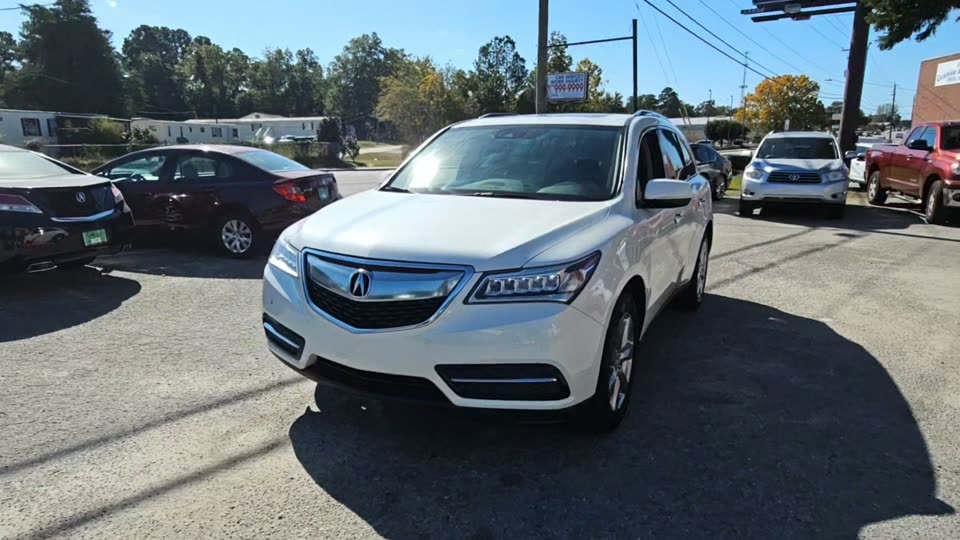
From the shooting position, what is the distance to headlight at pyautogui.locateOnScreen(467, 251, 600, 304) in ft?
9.01

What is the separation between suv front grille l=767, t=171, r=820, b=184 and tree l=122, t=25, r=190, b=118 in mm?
94898

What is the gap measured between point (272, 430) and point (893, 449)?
11.0ft

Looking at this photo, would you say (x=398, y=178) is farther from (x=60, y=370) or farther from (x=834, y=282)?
(x=834, y=282)

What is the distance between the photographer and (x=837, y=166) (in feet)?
39.7

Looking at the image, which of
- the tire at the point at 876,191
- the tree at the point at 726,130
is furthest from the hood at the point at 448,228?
the tree at the point at 726,130

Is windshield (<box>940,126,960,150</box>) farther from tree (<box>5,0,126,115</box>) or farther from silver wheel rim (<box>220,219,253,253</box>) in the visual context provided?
tree (<box>5,0,126,115</box>)

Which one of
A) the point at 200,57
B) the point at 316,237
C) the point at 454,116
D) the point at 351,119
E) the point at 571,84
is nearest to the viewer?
the point at 316,237

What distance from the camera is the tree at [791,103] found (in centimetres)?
5778

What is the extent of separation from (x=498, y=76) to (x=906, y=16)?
182 ft

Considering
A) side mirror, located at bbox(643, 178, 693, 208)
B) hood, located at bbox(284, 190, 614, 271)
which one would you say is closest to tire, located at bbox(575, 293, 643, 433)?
hood, located at bbox(284, 190, 614, 271)

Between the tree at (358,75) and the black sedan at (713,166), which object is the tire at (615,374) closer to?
the black sedan at (713,166)

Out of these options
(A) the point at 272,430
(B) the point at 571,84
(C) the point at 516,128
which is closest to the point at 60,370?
(A) the point at 272,430

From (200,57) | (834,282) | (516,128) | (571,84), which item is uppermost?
(200,57)

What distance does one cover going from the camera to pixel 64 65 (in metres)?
76.1
